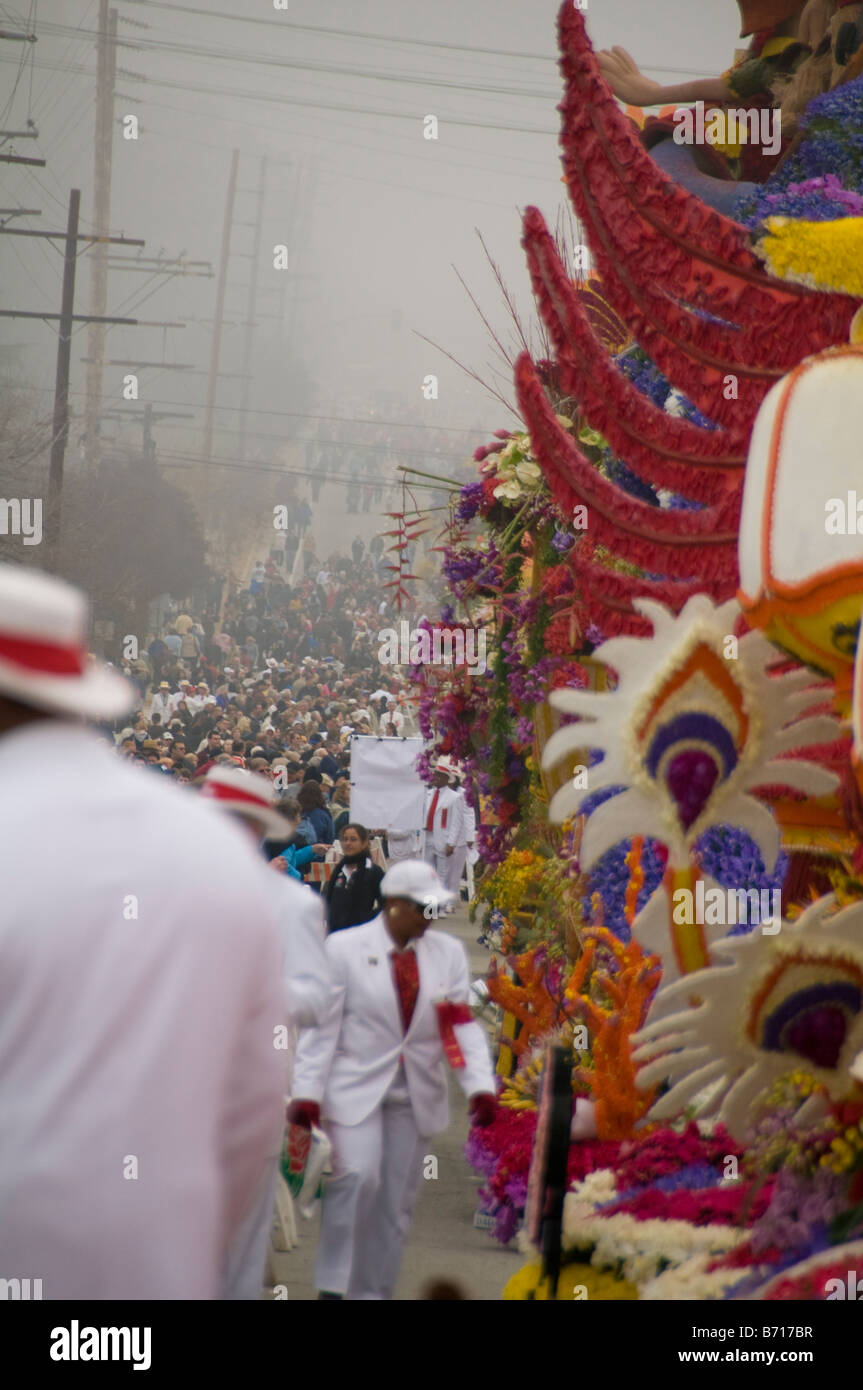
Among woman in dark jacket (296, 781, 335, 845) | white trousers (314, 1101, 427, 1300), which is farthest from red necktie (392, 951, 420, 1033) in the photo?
woman in dark jacket (296, 781, 335, 845)

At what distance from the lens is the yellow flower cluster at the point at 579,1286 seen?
4543 millimetres

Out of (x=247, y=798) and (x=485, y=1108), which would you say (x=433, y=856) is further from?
(x=247, y=798)

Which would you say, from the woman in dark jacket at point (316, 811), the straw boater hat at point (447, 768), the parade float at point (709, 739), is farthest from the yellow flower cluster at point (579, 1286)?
the woman in dark jacket at point (316, 811)

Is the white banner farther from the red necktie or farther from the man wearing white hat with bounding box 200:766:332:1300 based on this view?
the red necktie

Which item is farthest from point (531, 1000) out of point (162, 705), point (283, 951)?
point (162, 705)

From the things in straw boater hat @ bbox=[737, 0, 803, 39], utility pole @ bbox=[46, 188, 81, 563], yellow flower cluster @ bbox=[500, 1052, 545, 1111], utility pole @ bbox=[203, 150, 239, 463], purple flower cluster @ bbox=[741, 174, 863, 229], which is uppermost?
utility pole @ bbox=[203, 150, 239, 463]

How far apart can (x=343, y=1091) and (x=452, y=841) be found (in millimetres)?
8936

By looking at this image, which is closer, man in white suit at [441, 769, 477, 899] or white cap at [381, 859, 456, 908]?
white cap at [381, 859, 456, 908]

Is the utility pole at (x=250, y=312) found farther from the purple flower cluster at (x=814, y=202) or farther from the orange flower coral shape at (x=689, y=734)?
the orange flower coral shape at (x=689, y=734)

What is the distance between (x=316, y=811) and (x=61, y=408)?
11050 millimetres

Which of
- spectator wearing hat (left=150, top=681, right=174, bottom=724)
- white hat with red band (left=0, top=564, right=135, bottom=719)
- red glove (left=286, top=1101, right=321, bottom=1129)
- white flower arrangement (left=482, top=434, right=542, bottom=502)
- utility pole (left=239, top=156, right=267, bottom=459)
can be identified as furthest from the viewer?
utility pole (left=239, top=156, right=267, bottom=459)

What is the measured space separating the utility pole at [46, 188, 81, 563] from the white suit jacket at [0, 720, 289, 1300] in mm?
20072

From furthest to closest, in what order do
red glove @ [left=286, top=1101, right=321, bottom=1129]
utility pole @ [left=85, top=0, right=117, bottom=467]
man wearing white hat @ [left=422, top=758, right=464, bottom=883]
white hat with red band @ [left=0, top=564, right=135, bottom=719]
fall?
1. utility pole @ [left=85, top=0, right=117, bottom=467]
2. man wearing white hat @ [left=422, top=758, right=464, bottom=883]
3. red glove @ [left=286, top=1101, right=321, bottom=1129]
4. white hat with red band @ [left=0, top=564, right=135, bottom=719]

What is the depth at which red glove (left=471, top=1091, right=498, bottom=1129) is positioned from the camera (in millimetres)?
6250
